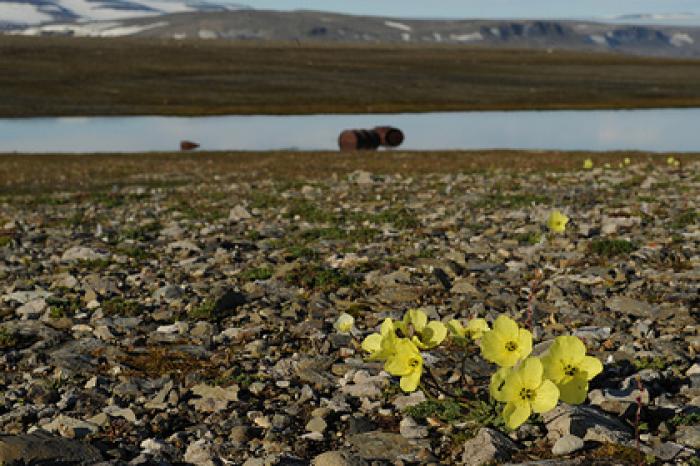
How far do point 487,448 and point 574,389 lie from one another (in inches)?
28.5

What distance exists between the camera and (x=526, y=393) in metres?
5.16

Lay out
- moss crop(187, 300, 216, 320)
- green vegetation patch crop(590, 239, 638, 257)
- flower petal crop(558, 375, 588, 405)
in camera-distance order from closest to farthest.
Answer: flower petal crop(558, 375, 588, 405) → moss crop(187, 300, 216, 320) → green vegetation patch crop(590, 239, 638, 257)

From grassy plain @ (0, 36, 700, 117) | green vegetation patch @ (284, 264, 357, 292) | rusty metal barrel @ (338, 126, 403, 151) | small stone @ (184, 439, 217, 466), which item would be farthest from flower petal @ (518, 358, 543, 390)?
grassy plain @ (0, 36, 700, 117)

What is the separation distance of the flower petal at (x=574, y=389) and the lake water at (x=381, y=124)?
148 feet

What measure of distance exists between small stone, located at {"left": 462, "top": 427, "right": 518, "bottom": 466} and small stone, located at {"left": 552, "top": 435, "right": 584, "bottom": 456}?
27cm

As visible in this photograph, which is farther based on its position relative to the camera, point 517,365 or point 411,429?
point 411,429

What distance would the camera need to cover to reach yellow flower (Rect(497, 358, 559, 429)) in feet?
16.7

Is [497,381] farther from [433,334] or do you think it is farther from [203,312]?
[203,312]

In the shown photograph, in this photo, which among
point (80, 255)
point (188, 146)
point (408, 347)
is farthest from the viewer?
point (188, 146)

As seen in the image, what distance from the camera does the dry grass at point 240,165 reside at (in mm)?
29562

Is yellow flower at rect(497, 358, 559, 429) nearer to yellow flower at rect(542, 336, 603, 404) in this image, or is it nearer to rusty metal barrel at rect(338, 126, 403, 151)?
yellow flower at rect(542, 336, 603, 404)

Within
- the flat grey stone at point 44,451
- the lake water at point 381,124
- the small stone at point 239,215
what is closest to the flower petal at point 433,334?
the flat grey stone at point 44,451

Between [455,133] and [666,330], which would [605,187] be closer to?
[666,330]

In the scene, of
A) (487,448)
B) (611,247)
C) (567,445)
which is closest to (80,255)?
(611,247)
